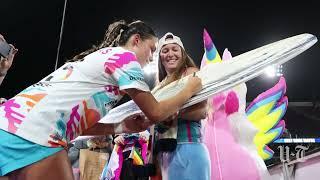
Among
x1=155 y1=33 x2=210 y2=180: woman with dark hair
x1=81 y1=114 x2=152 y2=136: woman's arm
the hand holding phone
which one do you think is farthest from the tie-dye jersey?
x1=155 y1=33 x2=210 y2=180: woman with dark hair

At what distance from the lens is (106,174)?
9.50 ft

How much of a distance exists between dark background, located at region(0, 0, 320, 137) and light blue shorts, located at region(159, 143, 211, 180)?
13.3ft

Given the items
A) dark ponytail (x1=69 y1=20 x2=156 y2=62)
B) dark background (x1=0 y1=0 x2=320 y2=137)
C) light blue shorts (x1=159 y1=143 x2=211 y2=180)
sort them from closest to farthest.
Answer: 1. dark ponytail (x1=69 y1=20 x2=156 y2=62)
2. light blue shorts (x1=159 y1=143 x2=211 y2=180)
3. dark background (x1=0 y1=0 x2=320 y2=137)

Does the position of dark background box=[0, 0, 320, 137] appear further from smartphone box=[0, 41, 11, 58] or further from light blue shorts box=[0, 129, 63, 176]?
light blue shorts box=[0, 129, 63, 176]

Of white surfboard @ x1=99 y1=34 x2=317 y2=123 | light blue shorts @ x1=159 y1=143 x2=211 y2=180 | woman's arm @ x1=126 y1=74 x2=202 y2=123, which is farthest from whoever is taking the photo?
light blue shorts @ x1=159 y1=143 x2=211 y2=180

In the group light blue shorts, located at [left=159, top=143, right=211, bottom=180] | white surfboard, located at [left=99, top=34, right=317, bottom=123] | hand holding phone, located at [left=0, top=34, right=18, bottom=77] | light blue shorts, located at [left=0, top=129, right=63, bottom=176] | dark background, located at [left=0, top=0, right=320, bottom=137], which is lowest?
light blue shorts, located at [left=159, top=143, right=211, bottom=180]

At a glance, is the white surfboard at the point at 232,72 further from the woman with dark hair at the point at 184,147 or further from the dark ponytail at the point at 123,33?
the dark ponytail at the point at 123,33

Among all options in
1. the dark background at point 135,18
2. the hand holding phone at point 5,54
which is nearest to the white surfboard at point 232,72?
the hand holding phone at point 5,54

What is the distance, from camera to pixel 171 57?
2.18m

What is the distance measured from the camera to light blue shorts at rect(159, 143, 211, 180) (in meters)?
Result: 1.91

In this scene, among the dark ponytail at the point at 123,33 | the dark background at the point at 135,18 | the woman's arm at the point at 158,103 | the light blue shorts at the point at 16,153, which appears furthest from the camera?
the dark background at the point at 135,18

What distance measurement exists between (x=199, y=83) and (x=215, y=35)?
5.67 meters

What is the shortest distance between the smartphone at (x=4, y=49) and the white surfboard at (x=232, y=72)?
475 mm

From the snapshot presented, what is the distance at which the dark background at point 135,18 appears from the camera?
5.86 metres
